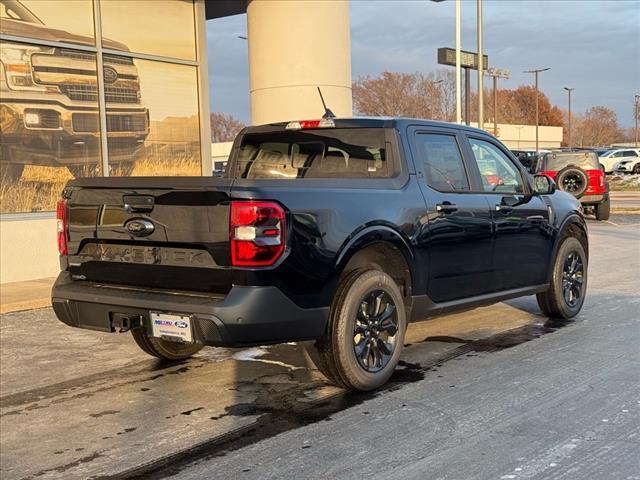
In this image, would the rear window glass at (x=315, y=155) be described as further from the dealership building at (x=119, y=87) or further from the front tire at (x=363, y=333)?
the dealership building at (x=119, y=87)

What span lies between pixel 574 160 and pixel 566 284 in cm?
1307

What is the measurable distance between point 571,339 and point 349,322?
2645 mm

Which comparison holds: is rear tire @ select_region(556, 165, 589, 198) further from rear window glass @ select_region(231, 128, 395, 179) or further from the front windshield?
rear window glass @ select_region(231, 128, 395, 179)

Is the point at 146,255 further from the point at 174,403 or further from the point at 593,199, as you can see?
the point at 593,199

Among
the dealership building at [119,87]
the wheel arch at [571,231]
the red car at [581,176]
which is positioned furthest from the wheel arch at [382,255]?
the red car at [581,176]

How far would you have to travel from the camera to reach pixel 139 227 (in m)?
4.57

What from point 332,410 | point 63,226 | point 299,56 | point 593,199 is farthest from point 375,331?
point 593,199

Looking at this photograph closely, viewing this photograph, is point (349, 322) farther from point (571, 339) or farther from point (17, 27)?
point (17, 27)

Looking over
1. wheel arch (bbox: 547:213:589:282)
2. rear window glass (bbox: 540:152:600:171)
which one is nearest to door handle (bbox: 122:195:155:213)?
wheel arch (bbox: 547:213:589:282)

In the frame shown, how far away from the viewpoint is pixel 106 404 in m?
4.99

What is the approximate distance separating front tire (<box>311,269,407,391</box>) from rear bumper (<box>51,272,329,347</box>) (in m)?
0.16

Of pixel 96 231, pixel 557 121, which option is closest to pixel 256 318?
pixel 96 231

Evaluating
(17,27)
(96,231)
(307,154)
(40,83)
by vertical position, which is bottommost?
(96,231)

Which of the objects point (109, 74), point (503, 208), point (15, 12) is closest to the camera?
point (503, 208)
